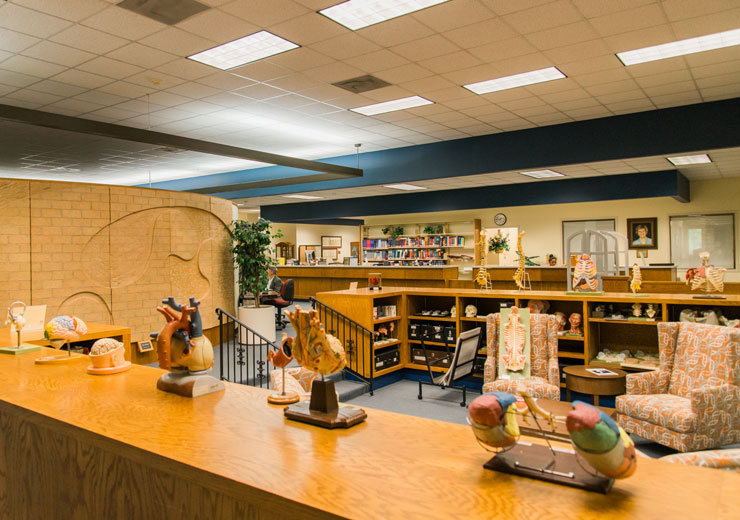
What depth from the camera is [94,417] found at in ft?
6.27

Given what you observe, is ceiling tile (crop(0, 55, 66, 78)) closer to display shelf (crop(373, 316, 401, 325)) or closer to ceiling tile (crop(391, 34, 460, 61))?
ceiling tile (crop(391, 34, 460, 61))

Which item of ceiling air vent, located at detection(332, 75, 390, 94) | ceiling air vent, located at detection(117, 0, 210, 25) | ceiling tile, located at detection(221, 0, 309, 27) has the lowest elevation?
ceiling air vent, located at detection(117, 0, 210, 25)

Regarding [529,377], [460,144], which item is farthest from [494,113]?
[529,377]

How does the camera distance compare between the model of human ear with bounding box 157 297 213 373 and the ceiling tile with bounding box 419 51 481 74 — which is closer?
the model of human ear with bounding box 157 297 213 373

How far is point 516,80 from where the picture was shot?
577cm

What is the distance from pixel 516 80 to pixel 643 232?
30.4 feet

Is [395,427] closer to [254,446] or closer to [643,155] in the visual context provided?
[254,446]

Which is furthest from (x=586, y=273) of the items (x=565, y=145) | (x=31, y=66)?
(x=31, y=66)

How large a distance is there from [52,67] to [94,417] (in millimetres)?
4658

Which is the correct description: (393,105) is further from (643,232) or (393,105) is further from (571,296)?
(643,232)

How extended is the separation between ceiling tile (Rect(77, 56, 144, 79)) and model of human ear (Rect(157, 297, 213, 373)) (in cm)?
389

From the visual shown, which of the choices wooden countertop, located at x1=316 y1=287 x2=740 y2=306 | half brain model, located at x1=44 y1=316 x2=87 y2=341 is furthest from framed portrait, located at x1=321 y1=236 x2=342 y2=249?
half brain model, located at x1=44 y1=316 x2=87 y2=341

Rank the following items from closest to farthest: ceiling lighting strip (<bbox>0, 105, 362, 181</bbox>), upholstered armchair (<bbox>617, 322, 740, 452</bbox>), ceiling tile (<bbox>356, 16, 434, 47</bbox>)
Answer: upholstered armchair (<bbox>617, 322, 740, 452</bbox>), ceiling tile (<bbox>356, 16, 434, 47</bbox>), ceiling lighting strip (<bbox>0, 105, 362, 181</bbox>)

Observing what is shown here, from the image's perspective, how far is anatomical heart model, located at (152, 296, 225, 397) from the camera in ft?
7.09
